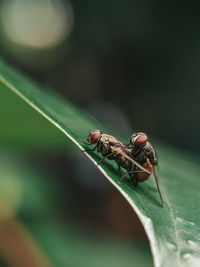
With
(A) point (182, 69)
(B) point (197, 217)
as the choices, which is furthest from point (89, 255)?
(A) point (182, 69)

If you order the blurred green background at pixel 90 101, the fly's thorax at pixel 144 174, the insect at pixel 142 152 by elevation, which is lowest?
the fly's thorax at pixel 144 174

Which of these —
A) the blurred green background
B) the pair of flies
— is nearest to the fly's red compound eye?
the pair of flies

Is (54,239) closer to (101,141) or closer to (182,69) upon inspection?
(101,141)

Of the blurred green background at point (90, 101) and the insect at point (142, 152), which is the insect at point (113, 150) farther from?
the blurred green background at point (90, 101)

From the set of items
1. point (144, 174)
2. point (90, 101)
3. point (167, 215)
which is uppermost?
point (90, 101)

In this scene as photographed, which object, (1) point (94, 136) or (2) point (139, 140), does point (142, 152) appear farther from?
(1) point (94, 136)

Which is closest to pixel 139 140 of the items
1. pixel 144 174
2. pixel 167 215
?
pixel 144 174

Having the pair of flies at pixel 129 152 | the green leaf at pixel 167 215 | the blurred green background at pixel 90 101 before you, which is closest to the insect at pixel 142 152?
the pair of flies at pixel 129 152

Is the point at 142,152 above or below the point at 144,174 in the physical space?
above

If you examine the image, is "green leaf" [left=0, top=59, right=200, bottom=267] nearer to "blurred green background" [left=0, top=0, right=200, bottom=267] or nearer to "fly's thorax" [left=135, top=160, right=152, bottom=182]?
A: "fly's thorax" [left=135, top=160, right=152, bottom=182]
